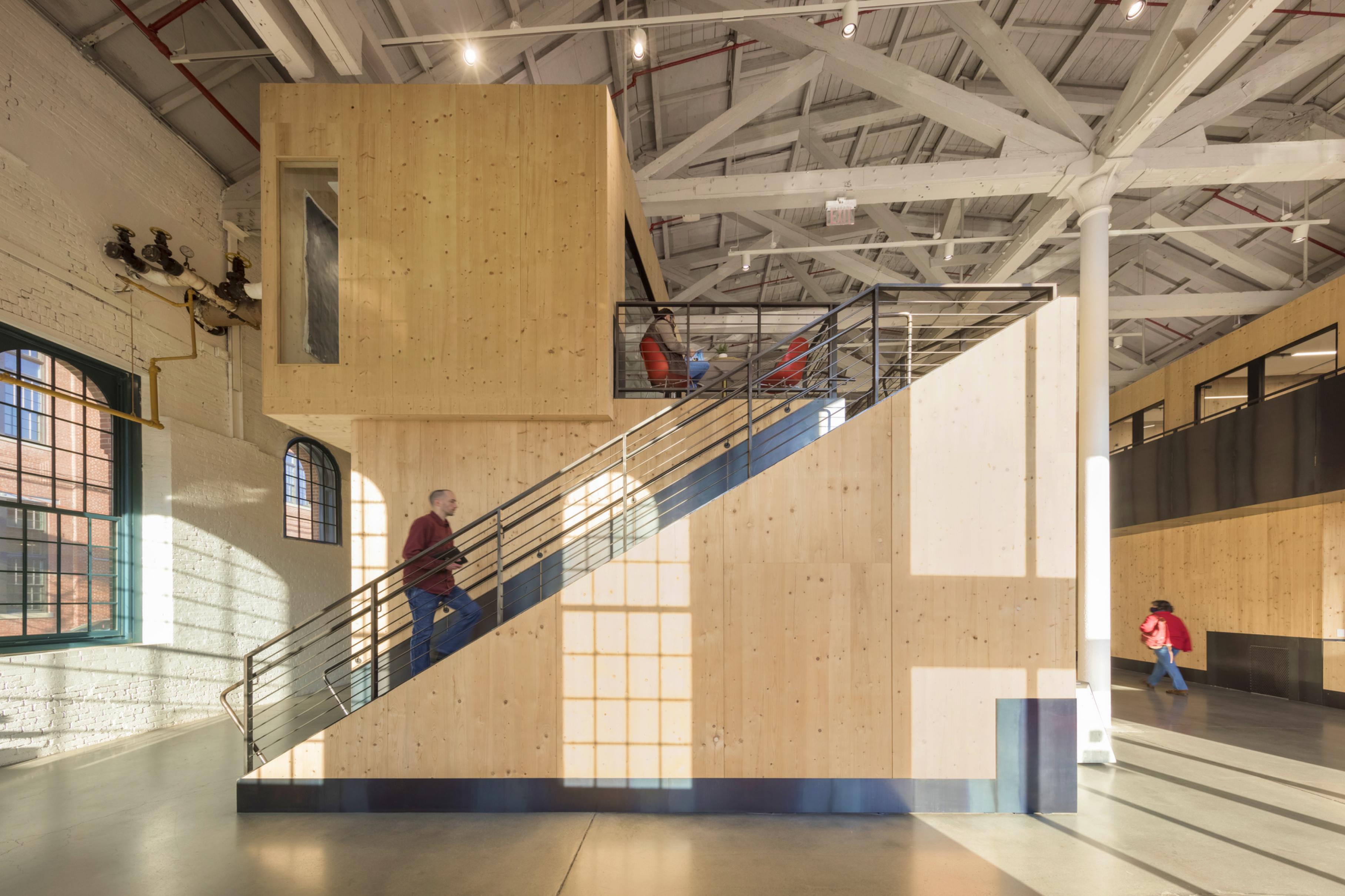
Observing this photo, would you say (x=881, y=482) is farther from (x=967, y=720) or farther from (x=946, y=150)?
(x=946, y=150)

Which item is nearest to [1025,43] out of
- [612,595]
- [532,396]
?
[532,396]

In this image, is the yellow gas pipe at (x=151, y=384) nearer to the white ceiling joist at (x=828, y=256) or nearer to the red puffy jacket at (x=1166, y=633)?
the white ceiling joist at (x=828, y=256)

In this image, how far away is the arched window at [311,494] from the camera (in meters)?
11.1

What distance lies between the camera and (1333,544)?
34.6 feet

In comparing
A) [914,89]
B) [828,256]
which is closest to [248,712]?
[914,89]

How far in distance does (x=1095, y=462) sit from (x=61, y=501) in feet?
35.5

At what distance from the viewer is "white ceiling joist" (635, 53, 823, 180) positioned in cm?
860

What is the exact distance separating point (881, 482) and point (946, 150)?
32.8ft

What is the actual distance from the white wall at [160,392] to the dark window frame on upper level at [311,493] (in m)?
0.40

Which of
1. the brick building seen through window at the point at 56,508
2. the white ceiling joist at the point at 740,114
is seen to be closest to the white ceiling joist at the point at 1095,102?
the white ceiling joist at the point at 740,114

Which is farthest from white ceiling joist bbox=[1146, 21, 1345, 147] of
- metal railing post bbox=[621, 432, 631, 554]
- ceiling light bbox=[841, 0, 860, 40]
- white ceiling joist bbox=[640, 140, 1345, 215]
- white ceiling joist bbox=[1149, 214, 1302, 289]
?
metal railing post bbox=[621, 432, 631, 554]

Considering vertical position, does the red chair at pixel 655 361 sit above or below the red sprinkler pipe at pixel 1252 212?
below

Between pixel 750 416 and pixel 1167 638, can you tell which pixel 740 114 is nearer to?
pixel 750 416

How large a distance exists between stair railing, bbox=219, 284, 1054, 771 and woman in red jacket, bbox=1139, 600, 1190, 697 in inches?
306
